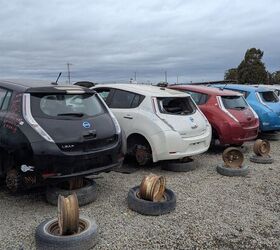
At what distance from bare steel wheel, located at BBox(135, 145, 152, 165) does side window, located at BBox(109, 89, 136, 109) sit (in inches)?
36.2

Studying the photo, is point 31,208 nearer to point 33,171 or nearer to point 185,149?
point 33,171

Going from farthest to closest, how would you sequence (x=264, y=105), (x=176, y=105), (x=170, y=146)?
(x=264, y=105) < (x=176, y=105) < (x=170, y=146)

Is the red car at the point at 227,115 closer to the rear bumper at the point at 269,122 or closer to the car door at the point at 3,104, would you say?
the rear bumper at the point at 269,122

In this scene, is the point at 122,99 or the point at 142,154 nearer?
the point at 142,154

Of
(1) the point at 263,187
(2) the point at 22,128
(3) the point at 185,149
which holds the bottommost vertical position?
(1) the point at 263,187

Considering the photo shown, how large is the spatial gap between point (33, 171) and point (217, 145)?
611 centimetres

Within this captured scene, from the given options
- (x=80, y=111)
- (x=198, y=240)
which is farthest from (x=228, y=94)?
(x=198, y=240)

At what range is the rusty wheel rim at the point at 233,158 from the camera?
800cm

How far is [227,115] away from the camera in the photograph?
9.57 meters

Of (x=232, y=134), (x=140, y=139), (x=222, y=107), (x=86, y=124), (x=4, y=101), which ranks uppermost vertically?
(x=4, y=101)

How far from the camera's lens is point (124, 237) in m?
4.64

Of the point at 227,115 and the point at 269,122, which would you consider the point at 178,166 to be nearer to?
the point at 227,115

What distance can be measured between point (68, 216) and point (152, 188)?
1.49 metres

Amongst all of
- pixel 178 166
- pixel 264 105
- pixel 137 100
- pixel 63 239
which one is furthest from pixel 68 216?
pixel 264 105
